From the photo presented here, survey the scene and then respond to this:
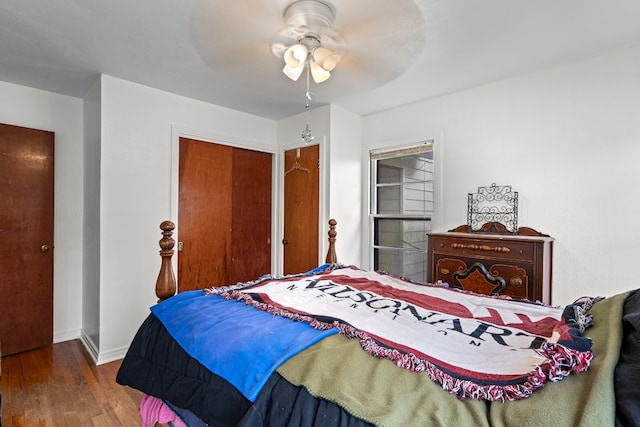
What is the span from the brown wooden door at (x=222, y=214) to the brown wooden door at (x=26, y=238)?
116 cm

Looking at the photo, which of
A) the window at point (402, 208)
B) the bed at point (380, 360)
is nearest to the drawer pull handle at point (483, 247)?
the window at point (402, 208)

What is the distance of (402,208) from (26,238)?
358 cm

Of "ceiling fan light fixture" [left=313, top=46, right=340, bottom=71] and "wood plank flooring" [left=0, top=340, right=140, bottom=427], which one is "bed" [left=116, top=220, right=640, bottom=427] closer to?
"wood plank flooring" [left=0, top=340, right=140, bottom=427]

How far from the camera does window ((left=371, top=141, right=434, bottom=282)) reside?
11.0ft

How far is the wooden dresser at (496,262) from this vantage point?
2344 millimetres

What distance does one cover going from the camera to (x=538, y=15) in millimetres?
1884

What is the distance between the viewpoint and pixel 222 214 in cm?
356

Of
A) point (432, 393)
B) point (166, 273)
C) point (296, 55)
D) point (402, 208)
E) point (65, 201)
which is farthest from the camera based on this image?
point (402, 208)

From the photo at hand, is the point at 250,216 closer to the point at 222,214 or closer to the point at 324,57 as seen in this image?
the point at 222,214

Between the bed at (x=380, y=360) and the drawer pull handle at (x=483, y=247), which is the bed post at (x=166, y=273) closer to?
the bed at (x=380, y=360)

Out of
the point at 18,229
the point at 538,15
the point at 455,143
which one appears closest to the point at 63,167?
the point at 18,229

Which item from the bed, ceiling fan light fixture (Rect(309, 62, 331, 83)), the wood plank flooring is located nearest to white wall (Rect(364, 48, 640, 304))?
the bed

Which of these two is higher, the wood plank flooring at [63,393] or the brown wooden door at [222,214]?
the brown wooden door at [222,214]

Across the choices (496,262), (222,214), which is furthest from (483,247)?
(222,214)
